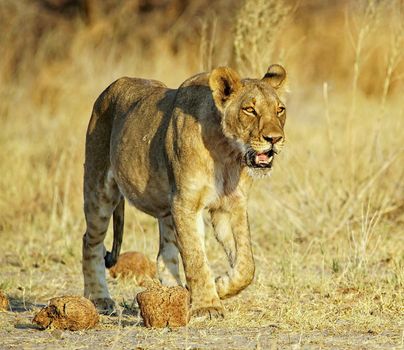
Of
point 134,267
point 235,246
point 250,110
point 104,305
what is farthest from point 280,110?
point 134,267

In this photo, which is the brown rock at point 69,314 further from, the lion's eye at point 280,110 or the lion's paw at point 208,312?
the lion's eye at point 280,110

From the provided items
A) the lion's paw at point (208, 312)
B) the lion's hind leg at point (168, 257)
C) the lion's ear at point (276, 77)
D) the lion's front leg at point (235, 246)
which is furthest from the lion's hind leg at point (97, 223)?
the lion's ear at point (276, 77)

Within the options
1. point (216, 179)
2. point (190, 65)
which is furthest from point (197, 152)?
point (190, 65)

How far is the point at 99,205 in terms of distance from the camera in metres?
6.75

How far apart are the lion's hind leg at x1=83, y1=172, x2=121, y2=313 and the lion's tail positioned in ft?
0.16

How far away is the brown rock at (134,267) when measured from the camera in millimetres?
7285

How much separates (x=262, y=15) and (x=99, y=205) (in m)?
2.33

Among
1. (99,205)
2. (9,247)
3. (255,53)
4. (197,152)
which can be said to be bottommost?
(9,247)

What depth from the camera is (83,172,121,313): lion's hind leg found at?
6.61 m

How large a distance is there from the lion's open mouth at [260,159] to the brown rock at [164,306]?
0.80 m

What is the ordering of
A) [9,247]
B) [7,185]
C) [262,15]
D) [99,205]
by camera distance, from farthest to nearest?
[7,185]
[9,247]
[262,15]
[99,205]

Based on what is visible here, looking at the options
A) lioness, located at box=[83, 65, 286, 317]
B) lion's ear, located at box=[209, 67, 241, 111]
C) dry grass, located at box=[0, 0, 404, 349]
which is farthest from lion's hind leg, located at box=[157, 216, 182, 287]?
lion's ear, located at box=[209, 67, 241, 111]

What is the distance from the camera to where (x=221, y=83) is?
5.74 meters

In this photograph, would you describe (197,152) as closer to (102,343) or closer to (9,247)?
(102,343)
